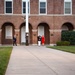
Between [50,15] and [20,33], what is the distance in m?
6.27

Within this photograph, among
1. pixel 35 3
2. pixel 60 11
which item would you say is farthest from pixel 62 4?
pixel 35 3

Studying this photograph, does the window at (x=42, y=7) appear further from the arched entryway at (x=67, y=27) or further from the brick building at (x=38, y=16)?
the arched entryway at (x=67, y=27)

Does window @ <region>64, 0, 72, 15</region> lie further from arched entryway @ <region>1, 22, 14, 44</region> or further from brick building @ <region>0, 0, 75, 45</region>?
arched entryway @ <region>1, 22, 14, 44</region>

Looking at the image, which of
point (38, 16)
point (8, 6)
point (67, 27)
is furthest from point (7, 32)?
point (67, 27)

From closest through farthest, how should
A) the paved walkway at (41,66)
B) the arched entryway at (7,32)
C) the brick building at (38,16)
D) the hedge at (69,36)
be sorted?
the paved walkway at (41,66), the hedge at (69,36), the brick building at (38,16), the arched entryway at (7,32)

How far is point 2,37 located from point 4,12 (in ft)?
14.9

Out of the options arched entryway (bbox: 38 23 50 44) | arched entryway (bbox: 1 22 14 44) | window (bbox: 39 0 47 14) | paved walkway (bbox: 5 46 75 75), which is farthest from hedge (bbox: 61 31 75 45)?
paved walkway (bbox: 5 46 75 75)

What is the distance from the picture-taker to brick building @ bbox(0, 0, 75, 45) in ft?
174

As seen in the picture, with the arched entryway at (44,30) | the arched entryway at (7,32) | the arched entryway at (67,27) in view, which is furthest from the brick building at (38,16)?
the arched entryway at (44,30)

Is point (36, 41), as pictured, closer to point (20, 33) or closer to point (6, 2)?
point (20, 33)

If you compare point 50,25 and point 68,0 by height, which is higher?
point 68,0

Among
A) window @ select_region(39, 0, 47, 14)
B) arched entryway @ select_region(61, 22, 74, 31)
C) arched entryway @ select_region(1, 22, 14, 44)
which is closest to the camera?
window @ select_region(39, 0, 47, 14)

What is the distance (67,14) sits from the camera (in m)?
54.2

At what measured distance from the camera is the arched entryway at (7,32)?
5494 centimetres
